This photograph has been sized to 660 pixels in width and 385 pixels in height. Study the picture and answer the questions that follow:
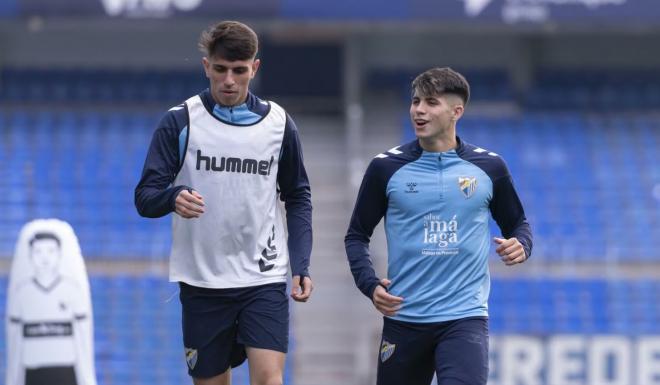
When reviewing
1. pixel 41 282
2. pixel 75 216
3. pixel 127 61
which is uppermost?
pixel 127 61

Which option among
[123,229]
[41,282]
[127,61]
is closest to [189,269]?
[41,282]

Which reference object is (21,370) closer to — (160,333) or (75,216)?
(160,333)

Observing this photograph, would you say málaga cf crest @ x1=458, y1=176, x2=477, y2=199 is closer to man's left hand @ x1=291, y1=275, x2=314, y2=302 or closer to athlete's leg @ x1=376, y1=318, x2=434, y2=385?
athlete's leg @ x1=376, y1=318, x2=434, y2=385

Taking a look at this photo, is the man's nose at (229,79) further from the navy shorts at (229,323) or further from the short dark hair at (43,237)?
the short dark hair at (43,237)

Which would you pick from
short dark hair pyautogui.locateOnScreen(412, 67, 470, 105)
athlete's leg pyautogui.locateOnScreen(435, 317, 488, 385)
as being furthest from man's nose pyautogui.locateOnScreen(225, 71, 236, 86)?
athlete's leg pyautogui.locateOnScreen(435, 317, 488, 385)

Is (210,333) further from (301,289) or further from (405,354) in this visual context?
(405,354)

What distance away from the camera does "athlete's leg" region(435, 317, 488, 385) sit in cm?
620

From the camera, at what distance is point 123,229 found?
1609 cm

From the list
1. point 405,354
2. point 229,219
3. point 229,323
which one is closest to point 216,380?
point 229,323

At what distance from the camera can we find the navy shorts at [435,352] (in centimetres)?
622

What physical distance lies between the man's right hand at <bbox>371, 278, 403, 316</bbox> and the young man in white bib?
1.08ft

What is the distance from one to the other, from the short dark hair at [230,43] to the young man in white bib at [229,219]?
1cm

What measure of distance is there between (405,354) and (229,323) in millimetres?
870

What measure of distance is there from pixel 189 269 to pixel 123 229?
9764 mm
